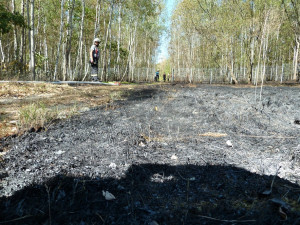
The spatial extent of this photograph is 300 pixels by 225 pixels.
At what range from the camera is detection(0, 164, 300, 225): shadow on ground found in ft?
4.04

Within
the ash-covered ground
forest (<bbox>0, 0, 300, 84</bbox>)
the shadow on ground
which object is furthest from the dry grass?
forest (<bbox>0, 0, 300, 84</bbox>)

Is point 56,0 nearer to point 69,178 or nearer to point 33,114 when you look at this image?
point 33,114

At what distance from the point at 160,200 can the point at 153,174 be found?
0.35m

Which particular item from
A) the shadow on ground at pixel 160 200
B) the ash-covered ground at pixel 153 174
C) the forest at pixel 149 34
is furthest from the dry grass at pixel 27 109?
the forest at pixel 149 34

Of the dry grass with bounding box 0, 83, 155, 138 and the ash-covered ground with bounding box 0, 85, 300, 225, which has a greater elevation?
the dry grass with bounding box 0, 83, 155, 138

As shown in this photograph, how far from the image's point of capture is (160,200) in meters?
1.43

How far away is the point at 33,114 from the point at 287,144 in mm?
3479

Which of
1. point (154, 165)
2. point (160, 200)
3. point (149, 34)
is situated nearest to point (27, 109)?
point (154, 165)

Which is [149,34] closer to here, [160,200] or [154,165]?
[154,165]

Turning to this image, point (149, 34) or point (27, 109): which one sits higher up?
point (149, 34)

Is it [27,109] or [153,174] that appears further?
[27,109]

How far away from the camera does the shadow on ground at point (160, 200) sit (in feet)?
4.04

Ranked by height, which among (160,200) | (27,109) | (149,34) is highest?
(149,34)

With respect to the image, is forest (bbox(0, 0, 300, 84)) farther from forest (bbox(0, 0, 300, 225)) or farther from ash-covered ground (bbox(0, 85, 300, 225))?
ash-covered ground (bbox(0, 85, 300, 225))
